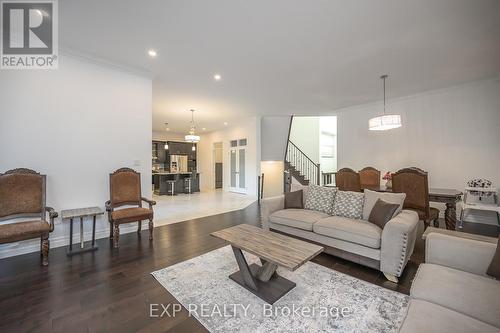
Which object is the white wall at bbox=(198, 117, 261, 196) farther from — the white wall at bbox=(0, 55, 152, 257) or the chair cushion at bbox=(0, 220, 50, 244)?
the chair cushion at bbox=(0, 220, 50, 244)

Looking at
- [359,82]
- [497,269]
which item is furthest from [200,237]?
[359,82]

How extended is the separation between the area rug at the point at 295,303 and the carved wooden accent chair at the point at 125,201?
1.20m

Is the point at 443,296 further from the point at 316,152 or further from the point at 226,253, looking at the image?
the point at 316,152

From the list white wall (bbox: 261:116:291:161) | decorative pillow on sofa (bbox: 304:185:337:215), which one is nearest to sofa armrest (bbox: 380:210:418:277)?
decorative pillow on sofa (bbox: 304:185:337:215)

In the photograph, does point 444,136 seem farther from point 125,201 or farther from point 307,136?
point 125,201

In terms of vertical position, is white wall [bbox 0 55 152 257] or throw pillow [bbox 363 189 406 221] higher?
white wall [bbox 0 55 152 257]

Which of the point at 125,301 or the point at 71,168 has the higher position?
the point at 71,168

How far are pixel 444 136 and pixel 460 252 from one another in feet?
14.6

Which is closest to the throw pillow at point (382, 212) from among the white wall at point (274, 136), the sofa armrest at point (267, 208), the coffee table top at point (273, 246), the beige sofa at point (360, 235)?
the beige sofa at point (360, 235)

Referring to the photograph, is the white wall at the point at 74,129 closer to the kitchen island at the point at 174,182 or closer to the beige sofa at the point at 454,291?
the beige sofa at the point at 454,291

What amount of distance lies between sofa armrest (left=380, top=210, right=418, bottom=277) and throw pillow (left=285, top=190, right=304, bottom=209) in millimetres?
1478

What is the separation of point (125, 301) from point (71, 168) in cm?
248

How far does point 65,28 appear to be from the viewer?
2.73 m

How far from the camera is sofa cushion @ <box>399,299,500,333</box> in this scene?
1.01 metres
